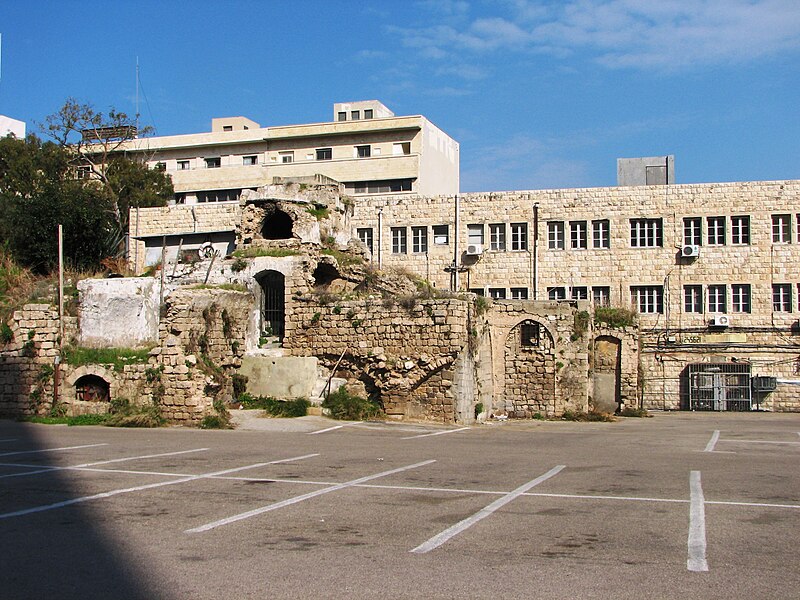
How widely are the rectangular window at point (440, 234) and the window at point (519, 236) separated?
3143 mm

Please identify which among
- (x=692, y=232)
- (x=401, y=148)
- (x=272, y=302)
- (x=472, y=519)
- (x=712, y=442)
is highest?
(x=401, y=148)

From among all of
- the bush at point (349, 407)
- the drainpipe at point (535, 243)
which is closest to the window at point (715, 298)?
the drainpipe at point (535, 243)

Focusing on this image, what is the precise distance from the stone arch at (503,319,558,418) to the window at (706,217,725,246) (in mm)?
13078

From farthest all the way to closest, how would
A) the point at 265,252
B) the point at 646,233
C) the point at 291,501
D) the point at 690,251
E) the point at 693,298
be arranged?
1. the point at 646,233
2. the point at 693,298
3. the point at 690,251
4. the point at 265,252
5. the point at 291,501

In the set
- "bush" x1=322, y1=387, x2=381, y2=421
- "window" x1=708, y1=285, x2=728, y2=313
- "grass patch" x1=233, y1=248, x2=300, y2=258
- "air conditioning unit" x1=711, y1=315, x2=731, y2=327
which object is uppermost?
"grass patch" x1=233, y1=248, x2=300, y2=258

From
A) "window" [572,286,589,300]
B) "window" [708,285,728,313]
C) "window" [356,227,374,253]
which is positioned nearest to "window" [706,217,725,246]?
"window" [708,285,728,313]

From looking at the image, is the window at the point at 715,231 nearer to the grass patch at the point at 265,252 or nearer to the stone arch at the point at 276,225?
the stone arch at the point at 276,225

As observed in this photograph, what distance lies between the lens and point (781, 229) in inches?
1433

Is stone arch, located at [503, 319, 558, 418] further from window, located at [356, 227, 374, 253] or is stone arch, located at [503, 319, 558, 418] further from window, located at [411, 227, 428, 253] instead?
window, located at [356, 227, 374, 253]

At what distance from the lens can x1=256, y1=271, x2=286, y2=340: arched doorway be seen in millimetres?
25891

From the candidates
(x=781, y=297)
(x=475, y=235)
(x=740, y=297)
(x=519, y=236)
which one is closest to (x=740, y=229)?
(x=740, y=297)

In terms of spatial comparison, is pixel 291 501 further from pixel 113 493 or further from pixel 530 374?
pixel 530 374

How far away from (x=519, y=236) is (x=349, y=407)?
63.6ft

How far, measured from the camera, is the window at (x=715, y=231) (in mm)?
37188
